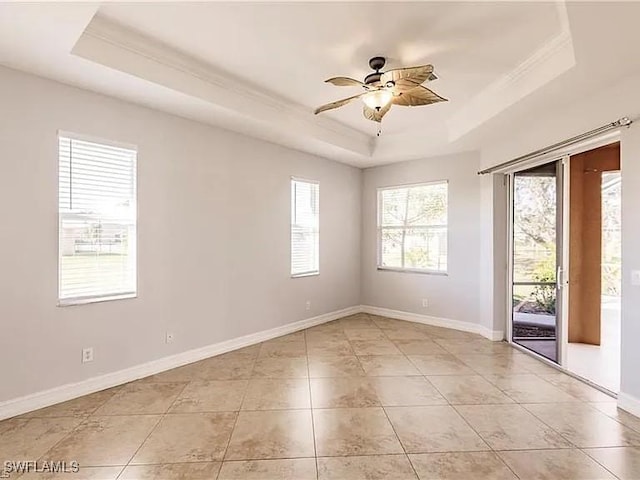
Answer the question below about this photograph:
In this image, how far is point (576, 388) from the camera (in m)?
3.22

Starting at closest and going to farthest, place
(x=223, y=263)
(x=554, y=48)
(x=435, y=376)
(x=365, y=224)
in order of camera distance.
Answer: (x=554, y=48) < (x=435, y=376) < (x=223, y=263) < (x=365, y=224)

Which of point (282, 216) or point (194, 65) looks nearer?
point (194, 65)

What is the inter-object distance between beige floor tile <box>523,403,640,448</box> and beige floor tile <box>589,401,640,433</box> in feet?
0.17

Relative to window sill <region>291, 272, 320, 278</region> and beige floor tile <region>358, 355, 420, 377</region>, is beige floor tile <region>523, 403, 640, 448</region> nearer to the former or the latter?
beige floor tile <region>358, 355, 420, 377</region>

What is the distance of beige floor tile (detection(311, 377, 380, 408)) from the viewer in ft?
9.61

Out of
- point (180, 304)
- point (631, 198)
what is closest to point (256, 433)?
point (180, 304)

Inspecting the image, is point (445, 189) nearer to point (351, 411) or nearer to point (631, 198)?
point (631, 198)

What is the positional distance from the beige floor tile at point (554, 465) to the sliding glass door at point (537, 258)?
75.8 inches

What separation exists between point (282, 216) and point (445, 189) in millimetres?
2530

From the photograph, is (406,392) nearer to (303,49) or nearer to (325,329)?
(325,329)

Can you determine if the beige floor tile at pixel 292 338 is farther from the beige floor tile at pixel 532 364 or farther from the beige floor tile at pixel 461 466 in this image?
the beige floor tile at pixel 461 466

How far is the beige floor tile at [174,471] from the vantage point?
2018mm

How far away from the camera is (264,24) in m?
2.51

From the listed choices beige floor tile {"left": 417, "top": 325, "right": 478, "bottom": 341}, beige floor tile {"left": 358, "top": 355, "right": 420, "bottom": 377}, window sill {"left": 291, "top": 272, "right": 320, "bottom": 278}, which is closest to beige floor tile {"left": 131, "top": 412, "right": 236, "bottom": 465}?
beige floor tile {"left": 358, "top": 355, "right": 420, "bottom": 377}
